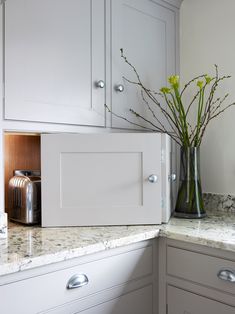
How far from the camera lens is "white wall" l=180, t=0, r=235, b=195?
1.87 m

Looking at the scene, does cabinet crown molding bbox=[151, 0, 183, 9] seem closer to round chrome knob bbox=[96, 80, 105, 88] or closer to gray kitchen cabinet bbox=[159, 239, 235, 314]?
round chrome knob bbox=[96, 80, 105, 88]

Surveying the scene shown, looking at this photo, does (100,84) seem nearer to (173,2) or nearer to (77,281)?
(173,2)

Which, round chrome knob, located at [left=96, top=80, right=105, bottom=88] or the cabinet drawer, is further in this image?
round chrome knob, located at [left=96, top=80, right=105, bottom=88]

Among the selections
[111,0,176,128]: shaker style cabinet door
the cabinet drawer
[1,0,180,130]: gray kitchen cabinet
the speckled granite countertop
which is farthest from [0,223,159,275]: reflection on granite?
[111,0,176,128]: shaker style cabinet door

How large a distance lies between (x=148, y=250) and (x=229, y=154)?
743mm

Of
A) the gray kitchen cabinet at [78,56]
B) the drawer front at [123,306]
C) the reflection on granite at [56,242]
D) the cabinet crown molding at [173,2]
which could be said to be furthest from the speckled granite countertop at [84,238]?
the cabinet crown molding at [173,2]

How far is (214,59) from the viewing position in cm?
194

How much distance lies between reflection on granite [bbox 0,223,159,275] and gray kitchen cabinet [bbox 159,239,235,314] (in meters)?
0.13

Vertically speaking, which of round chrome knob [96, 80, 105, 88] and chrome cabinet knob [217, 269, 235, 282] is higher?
round chrome knob [96, 80, 105, 88]

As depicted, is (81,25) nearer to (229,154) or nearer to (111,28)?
(111,28)

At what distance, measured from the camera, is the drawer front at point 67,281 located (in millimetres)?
1051

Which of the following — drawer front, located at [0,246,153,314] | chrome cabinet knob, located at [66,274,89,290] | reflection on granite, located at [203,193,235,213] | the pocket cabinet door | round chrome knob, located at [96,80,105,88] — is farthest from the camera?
reflection on granite, located at [203,193,235,213]

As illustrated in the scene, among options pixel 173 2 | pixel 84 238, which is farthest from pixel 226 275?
pixel 173 2

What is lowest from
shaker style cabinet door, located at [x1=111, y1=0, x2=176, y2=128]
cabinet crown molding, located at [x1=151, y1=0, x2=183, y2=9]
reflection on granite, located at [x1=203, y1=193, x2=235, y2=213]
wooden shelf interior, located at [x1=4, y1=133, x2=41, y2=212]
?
reflection on granite, located at [x1=203, y1=193, x2=235, y2=213]
